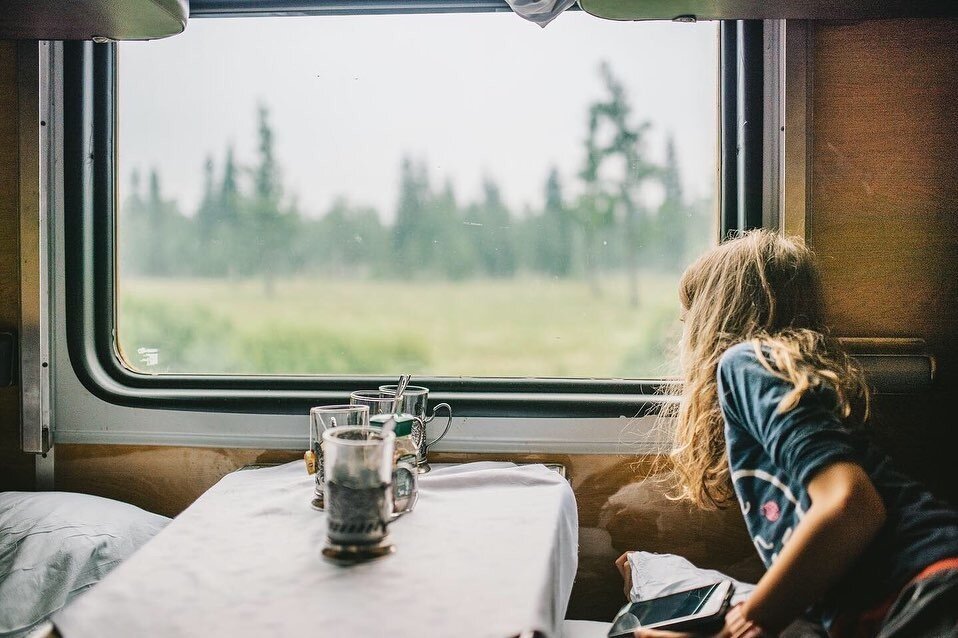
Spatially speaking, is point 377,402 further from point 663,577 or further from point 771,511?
point 771,511

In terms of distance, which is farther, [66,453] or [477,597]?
[66,453]

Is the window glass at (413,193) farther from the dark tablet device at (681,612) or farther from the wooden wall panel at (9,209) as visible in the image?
the dark tablet device at (681,612)

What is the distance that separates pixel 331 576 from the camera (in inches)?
43.5

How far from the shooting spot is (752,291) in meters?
1.50

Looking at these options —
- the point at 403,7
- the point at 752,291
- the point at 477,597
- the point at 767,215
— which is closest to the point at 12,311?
the point at 403,7

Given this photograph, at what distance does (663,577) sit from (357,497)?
2.64ft

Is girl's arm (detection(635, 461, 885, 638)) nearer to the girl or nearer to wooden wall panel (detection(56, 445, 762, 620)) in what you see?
the girl

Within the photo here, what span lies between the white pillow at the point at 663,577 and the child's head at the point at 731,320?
6.5 inches

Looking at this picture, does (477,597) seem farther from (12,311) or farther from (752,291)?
(12,311)

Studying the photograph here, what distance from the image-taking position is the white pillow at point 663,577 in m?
1.49

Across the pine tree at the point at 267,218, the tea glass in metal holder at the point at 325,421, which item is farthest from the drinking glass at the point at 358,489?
the pine tree at the point at 267,218

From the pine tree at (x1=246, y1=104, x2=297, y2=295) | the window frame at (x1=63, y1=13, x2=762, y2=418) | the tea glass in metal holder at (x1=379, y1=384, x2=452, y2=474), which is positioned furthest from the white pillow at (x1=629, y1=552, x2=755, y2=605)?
→ the pine tree at (x1=246, y1=104, x2=297, y2=295)

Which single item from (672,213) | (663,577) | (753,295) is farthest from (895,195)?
(663,577)

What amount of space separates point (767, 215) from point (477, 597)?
141 centimetres
